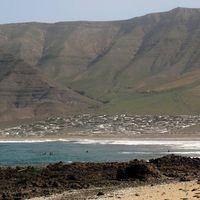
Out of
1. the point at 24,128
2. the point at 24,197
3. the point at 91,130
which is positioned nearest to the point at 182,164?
the point at 24,197

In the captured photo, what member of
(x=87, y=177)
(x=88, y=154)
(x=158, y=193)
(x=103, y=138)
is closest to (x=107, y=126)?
(x=103, y=138)

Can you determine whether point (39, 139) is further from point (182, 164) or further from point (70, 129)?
point (182, 164)

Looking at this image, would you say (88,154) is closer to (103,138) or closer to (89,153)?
(89,153)

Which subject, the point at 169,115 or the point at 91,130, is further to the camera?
the point at 169,115

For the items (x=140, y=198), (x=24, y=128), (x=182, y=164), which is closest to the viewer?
(x=140, y=198)

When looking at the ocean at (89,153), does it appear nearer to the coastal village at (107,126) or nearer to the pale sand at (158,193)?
the pale sand at (158,193)

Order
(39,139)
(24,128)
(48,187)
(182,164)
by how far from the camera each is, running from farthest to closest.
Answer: (24,128), (39,139), (182,164), (48,187)

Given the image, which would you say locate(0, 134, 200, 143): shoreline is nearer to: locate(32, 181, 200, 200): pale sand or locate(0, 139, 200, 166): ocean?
locate(0, 139, 200, 166): ocean

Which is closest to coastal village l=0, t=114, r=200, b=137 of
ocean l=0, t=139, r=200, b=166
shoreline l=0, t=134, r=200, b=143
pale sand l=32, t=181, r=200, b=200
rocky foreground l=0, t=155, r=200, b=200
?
shoreline l=0, t=134, r=200, b=143
